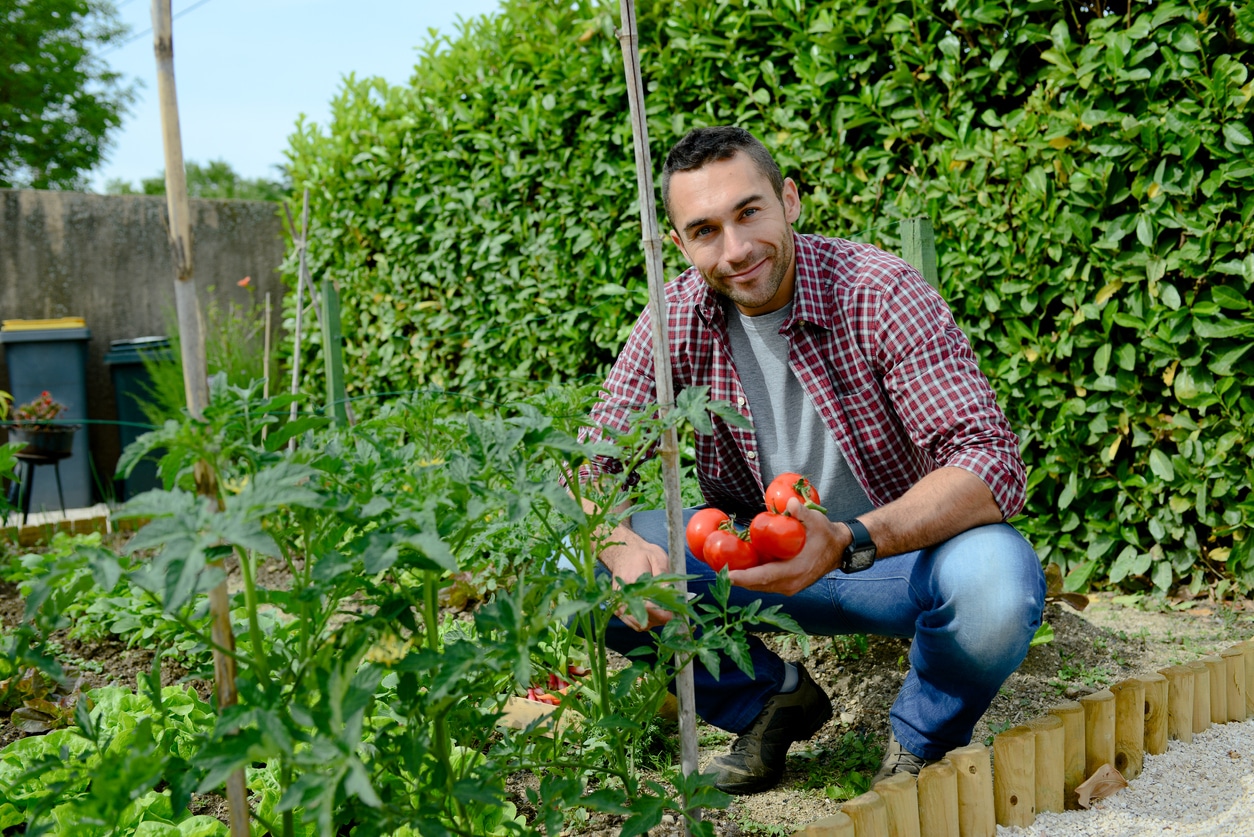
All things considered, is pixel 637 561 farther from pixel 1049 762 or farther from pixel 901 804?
pixel 1049 762

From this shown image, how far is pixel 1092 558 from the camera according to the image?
9.77 ft

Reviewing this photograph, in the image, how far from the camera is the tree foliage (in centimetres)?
2152

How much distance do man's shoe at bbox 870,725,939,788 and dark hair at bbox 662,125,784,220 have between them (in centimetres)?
121

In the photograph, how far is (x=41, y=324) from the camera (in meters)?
5.91

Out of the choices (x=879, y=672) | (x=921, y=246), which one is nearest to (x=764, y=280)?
(x=921, y=246)

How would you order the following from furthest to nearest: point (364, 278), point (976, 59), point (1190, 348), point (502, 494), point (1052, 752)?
1. point (364, 278)
2. point (976, 59)
3. point (1190, 348)
4. point (1052, 752)
5. point (502, 494)

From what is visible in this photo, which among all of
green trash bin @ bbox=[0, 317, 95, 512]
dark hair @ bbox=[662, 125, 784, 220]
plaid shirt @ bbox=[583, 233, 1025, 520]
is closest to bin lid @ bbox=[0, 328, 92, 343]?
green trash bin @ bbox=[0, 317, 95, 512]

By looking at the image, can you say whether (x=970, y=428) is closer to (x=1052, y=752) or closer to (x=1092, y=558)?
(x=1052, y=752)

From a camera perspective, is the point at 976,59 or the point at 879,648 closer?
the point at 879,648

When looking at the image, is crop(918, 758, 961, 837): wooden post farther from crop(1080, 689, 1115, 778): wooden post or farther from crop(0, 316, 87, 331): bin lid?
crop(0, 316, 87, 331): bin lid

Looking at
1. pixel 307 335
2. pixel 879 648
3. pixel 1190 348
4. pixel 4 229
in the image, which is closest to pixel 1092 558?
pixel 1190 348

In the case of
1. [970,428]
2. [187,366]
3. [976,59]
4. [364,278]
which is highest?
[976,59]

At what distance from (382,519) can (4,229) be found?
6.75m

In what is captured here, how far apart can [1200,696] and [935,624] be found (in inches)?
26.2
